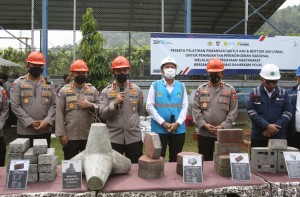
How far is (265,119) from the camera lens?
3748 mm

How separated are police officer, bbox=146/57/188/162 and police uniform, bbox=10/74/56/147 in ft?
3.82

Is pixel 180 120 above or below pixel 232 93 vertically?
below

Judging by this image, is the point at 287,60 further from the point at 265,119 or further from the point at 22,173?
the point at 22,173

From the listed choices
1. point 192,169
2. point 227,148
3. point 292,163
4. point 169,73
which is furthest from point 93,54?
point 292,163

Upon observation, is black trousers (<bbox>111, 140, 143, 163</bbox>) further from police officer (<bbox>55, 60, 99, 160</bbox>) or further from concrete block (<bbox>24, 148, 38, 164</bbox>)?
concrete block (<bbox>24, 148, 38, 164</bbox>)

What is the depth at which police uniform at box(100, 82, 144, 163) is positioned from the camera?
368cm

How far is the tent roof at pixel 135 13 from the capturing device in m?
11.6

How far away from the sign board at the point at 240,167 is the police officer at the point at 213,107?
3.41ft

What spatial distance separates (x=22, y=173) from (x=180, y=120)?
1.86m

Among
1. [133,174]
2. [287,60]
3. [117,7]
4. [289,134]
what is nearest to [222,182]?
[133,174]

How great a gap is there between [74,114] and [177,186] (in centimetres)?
171

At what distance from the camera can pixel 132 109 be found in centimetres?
375

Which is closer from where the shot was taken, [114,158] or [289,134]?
[114,158]

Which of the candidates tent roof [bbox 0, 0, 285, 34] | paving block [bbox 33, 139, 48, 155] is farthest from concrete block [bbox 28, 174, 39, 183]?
tent roof [bbox 0, 0, 285, 34]
